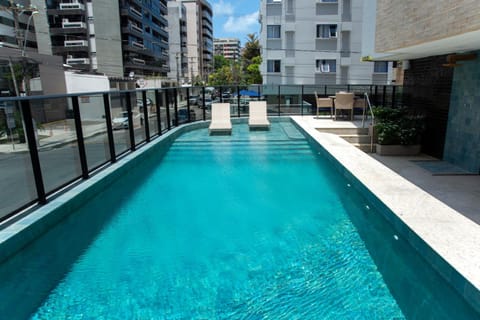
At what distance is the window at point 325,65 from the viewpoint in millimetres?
25695

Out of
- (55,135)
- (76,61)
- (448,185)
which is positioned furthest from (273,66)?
(76,61)

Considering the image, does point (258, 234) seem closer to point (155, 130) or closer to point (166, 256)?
point (166, 256)

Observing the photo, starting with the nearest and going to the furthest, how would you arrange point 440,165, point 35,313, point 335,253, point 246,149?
point 35,313 < point 335,253 < point 440,165 < point 246,149

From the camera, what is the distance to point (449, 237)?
3.06m

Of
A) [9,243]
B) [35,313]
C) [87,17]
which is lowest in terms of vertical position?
[35,313]

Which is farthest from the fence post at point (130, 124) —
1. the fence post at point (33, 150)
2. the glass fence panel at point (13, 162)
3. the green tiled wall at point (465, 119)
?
the green tiled wall at point (465, 119)

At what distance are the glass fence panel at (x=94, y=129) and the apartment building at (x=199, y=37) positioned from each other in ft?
217

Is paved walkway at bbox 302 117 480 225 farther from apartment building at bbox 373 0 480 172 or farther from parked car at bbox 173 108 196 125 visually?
parked car at bbox 173 108 196 125

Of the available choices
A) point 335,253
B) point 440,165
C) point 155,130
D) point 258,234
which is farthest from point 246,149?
point 335,253

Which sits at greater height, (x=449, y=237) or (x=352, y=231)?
(x=449, y=237)

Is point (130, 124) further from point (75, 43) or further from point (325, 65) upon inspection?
point (75, 43)

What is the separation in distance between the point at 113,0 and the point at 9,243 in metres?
49.3

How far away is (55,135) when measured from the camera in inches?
179

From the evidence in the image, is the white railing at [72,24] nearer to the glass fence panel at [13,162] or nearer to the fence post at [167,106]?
the fence post at [167,106]
